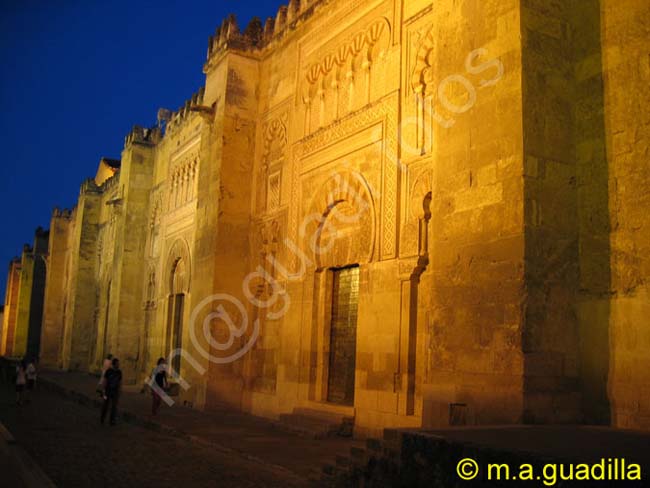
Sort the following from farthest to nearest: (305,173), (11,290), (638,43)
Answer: (11,290) → (305,173) → (638,43)

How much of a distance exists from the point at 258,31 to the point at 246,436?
8.36 meters

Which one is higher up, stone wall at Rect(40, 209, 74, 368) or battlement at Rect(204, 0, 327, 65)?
battlement at Rect(204, 0, 327, 65)

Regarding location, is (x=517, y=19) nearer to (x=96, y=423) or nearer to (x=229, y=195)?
(x=229, y=195)

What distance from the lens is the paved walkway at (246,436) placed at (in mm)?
7391

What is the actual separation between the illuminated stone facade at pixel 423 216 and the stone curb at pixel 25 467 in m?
3.56

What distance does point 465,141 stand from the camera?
6.46 metres

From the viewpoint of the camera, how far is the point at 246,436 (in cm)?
929

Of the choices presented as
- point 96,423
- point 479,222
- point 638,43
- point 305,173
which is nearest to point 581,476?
point 479,222

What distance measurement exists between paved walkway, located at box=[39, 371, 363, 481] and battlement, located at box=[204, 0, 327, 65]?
23.7 feet

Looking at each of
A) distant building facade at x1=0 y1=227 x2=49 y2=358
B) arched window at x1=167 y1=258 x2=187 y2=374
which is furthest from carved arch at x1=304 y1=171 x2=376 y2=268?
distant building facade at x1=0 y1=227 x2=49 y2=358

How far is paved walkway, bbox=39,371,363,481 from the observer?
7.39m

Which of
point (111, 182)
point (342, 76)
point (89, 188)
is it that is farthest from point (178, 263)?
point (89, 188)

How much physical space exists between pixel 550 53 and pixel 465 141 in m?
1.11

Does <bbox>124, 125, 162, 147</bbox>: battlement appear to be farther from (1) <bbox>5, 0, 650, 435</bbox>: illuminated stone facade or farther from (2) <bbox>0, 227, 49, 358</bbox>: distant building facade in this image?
(2) <bbox>0, 227, 49, 358</bbox>: distant building facade
